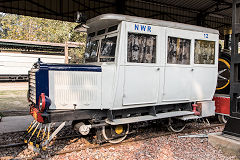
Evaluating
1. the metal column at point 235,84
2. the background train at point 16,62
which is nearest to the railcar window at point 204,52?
the metal column at point 235,84

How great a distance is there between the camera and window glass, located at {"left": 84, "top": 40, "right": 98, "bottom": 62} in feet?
19.6

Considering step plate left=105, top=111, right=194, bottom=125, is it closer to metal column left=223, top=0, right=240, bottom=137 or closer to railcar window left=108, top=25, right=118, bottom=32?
metal column left=223, top=0, right=240, bottom=137

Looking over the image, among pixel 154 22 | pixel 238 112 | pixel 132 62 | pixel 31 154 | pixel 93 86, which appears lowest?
pixel 31 154

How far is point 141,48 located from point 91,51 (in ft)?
4.90

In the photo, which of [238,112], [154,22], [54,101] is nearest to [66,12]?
[154,22]

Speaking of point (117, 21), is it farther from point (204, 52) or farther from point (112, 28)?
point (204, 52)

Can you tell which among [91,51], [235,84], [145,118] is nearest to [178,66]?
[235,84]

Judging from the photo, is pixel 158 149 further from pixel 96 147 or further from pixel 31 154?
pixel 31 154

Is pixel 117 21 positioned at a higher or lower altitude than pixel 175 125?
higher

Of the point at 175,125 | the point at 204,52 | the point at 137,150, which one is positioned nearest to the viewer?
the point at 137,150

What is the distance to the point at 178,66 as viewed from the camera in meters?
6.07

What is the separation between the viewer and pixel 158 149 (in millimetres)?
5223

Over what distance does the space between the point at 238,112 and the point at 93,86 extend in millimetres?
3475

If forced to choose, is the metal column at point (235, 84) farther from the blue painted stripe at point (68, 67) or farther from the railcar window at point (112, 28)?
the blue painted stripe at point (68, 67)
